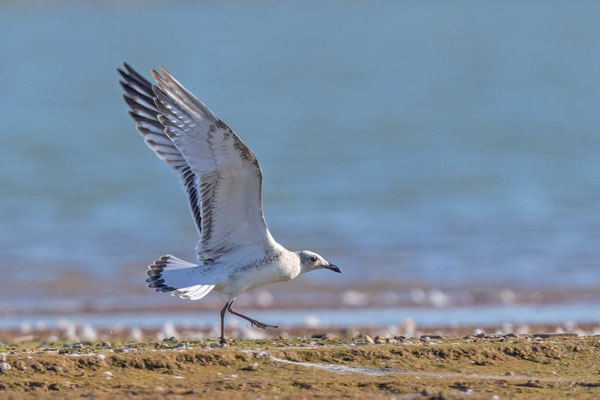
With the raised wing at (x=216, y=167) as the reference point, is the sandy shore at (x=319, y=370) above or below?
below

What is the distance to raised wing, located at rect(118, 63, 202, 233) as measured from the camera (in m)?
9.12

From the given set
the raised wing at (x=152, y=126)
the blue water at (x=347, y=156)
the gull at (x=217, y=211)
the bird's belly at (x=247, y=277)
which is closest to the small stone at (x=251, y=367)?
the gull at (x=217, y=211)

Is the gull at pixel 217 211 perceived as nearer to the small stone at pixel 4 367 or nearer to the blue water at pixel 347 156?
the small stone at pixel 4 367

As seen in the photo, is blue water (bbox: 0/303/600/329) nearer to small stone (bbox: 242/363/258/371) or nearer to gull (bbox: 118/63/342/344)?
gull (bbox: 118/63/342/344)

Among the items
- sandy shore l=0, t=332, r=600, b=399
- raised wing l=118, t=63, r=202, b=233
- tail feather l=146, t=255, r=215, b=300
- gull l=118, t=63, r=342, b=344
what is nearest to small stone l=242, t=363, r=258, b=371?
sandy shore l=0, t=332, r=600, b=399

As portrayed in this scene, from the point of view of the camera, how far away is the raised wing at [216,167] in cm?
813

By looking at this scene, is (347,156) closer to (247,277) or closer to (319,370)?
(247,277)

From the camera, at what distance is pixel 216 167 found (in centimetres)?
827

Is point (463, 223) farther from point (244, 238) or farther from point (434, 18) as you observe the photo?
point (434, 18)

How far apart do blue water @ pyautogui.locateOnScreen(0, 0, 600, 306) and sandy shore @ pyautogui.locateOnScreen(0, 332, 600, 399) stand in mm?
6100

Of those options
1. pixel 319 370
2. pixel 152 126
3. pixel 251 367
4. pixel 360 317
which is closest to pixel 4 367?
pixel 251 367

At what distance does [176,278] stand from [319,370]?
1916 millimetres

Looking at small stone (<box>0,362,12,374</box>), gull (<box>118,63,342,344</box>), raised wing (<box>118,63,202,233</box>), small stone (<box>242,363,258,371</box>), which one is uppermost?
raised wing (<box>118,63,202,233</box>)

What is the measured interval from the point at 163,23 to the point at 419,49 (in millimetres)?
29352
